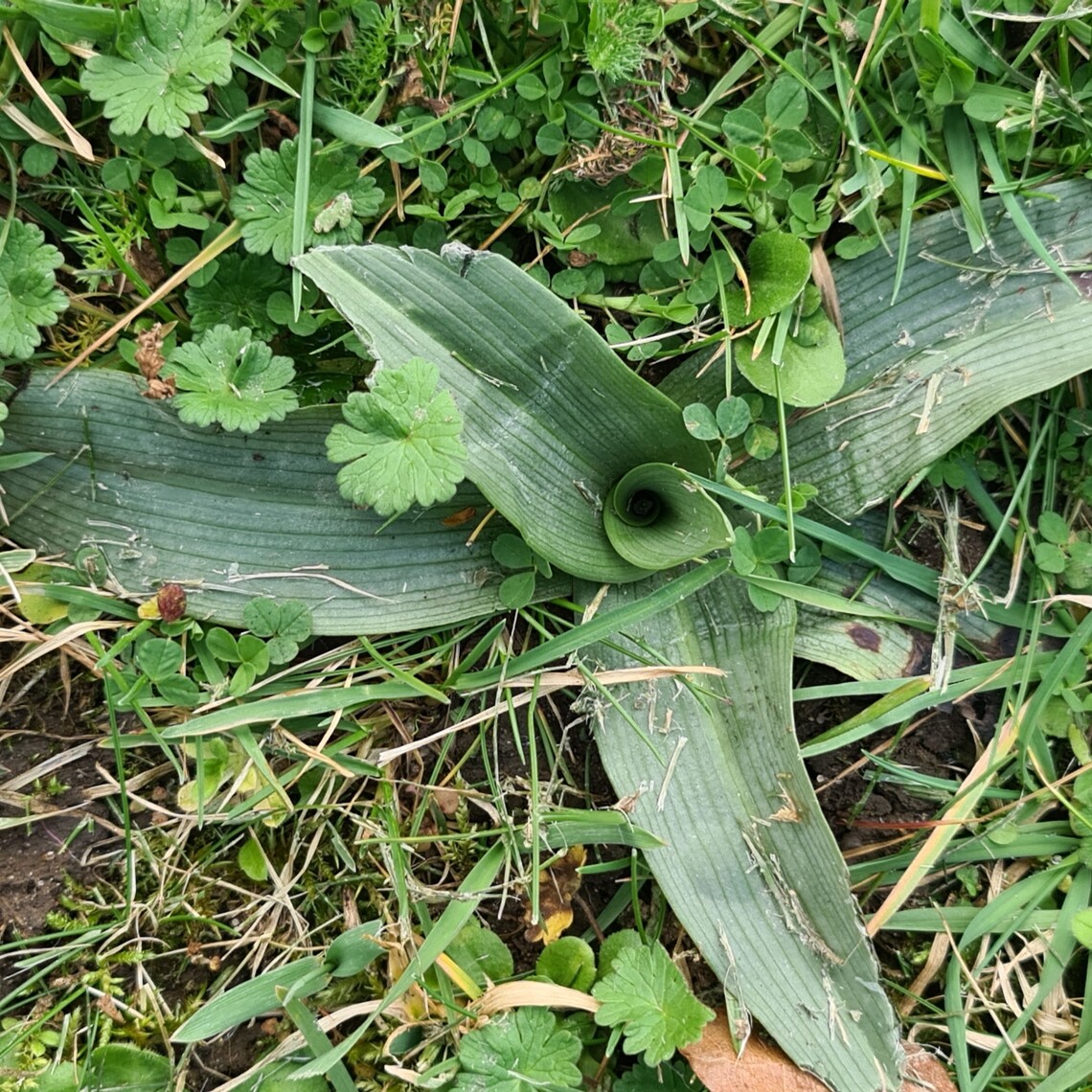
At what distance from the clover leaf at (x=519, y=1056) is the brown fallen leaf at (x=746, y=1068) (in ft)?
0.69

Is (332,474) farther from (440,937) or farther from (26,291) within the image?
(440,937)

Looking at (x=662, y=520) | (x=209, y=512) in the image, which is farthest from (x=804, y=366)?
(x=209, y=512)

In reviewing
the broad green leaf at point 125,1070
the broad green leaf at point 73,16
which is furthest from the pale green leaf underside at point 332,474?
the broad green leaf at point 125,1070

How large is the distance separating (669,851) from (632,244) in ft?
3.56

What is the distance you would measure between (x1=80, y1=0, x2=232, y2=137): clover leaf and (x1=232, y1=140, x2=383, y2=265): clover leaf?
0.13 meters

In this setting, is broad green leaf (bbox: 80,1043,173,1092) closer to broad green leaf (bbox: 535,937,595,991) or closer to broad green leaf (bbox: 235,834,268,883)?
broad green leaf (bbox: 235,834,268,883)

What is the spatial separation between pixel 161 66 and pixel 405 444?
76 centimetres

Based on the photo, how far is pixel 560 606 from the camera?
1673mm

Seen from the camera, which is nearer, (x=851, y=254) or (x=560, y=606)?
(x=851, y=254)

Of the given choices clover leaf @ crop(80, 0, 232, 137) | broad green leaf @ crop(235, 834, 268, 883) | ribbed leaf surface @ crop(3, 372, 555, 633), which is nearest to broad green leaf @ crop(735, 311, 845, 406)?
ribbed leaf surface @ crop(3, 372, 555, 633)

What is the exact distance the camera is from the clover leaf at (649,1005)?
147cm

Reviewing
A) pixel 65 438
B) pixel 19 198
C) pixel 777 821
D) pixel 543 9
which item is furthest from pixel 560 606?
pixel 19 198

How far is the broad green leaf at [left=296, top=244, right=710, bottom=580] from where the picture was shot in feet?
4.39

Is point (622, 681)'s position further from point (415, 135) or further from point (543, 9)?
point (543, 9)
